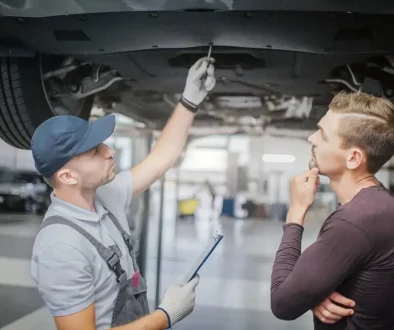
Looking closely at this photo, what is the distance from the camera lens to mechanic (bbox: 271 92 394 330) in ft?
3.61

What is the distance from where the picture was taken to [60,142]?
1316 mm

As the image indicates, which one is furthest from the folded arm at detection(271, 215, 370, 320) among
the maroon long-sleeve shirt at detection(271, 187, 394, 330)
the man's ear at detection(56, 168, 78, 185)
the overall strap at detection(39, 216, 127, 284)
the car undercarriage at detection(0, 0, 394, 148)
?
the car undercarriage at detection(0, 0, 394, 148)

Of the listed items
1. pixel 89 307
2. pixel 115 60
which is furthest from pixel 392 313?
pixel 115 60

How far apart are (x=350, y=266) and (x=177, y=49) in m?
1.19

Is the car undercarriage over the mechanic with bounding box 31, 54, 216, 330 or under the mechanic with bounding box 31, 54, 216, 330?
over

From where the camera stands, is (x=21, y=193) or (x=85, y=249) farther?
(x=21, y=193)

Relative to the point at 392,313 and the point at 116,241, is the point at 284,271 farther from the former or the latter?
the point at 116,241

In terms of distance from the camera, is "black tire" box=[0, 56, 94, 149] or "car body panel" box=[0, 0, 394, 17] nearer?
"car body panel" box=[0, 0, 394, 17]

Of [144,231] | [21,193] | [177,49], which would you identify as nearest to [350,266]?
[177,49]

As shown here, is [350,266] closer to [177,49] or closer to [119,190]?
[119,190]

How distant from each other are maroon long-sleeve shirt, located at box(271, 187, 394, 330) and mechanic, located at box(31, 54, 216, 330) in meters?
0.34

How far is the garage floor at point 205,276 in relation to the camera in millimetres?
2996

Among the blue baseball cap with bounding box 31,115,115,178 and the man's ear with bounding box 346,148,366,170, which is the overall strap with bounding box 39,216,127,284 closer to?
the blue baseball cap with bounding box 31,115,115,178

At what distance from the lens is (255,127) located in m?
4.75
